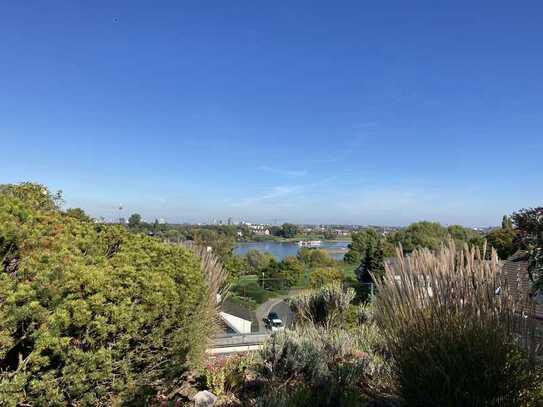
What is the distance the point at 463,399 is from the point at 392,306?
816mm

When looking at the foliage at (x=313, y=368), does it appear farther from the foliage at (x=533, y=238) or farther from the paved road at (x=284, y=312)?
the paved road at (x=284, y=312)

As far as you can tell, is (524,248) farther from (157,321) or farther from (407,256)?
(157,321)

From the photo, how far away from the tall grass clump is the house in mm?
74

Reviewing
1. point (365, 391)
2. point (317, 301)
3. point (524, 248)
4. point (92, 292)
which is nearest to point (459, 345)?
point (524, 248)

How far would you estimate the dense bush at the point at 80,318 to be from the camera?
1.98m

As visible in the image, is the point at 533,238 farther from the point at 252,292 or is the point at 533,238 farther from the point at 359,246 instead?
the point at 359,246

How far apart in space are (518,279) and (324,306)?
175 inches

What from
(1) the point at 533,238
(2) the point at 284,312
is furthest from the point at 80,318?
(2) the point at 284,312

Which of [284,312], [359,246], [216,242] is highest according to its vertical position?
[216,242]

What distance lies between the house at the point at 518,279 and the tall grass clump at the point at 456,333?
7 cm

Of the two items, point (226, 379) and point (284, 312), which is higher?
point (226, 379)

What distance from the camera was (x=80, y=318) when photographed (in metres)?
2.11

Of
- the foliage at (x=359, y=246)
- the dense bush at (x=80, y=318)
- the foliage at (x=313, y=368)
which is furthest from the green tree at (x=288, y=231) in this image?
the dense bush at (x=80, y=318)

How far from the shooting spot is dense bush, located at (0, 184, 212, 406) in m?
1.98
